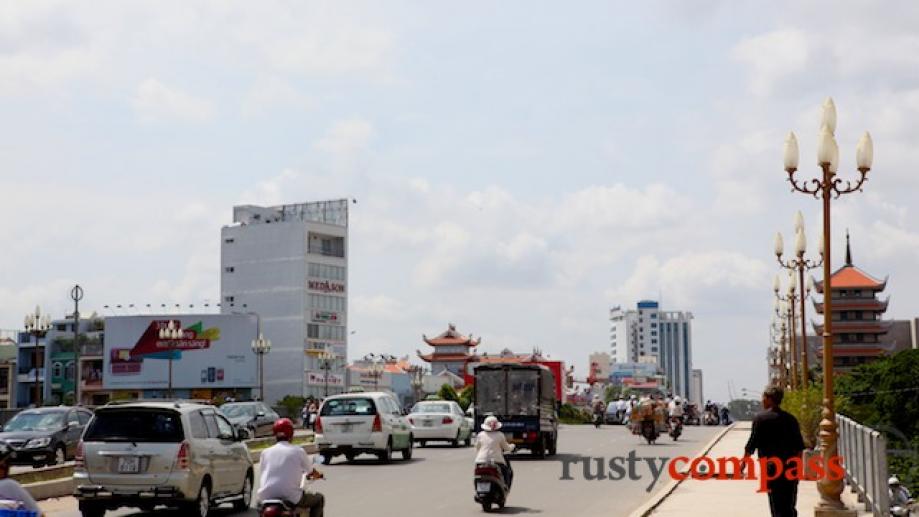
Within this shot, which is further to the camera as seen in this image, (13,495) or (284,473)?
(284,473)

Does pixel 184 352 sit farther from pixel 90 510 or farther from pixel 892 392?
pixel 90 510

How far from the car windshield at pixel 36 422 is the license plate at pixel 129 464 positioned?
1529cm

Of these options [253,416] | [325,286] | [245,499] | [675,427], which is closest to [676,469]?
[245,499]

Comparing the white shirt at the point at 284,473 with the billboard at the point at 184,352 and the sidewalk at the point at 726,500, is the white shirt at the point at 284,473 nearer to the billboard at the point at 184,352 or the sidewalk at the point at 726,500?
the sidewalk at the point at 726,500

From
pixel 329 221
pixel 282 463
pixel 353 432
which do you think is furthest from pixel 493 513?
pixel 329 221

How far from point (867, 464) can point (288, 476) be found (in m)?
8.22

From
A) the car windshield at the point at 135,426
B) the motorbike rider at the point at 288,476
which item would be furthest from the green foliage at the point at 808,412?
the motorbike rider at the point at 288,476

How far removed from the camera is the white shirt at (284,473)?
40.3ft

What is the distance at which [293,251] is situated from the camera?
129 meters

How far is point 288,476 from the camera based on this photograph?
40.5 feet

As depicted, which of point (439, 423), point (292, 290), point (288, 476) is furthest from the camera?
point (292, 290)

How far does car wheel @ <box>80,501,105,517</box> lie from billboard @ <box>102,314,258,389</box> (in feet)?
318

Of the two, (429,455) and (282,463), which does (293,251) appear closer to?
(429,455)

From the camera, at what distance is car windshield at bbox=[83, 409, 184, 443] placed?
55.4 ft
